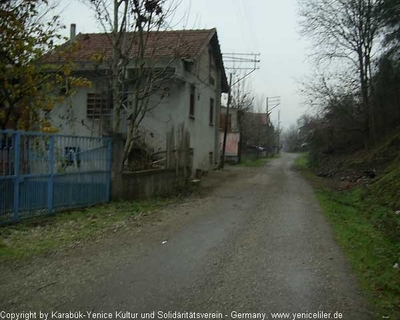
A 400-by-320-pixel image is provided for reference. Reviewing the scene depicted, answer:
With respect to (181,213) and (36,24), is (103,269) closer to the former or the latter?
(181,213)

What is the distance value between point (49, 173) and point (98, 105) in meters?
9.90

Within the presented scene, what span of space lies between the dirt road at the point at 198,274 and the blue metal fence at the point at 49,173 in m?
2.25

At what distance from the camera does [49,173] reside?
9.41 m

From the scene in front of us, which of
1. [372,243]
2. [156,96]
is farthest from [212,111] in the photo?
[372,243]

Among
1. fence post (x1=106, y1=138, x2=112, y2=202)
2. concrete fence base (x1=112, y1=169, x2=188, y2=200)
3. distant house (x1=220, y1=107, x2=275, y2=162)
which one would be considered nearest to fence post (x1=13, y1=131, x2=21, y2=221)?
fence post (x1=106, y1=138, x2=112, y2=202)

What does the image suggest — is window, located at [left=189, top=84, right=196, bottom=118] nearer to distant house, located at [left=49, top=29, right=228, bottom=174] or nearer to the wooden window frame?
distant house, located at [left=49, top=29, right=228, bottom=174]

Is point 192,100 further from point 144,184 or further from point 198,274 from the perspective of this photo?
point 198,274

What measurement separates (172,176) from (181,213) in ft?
15.3

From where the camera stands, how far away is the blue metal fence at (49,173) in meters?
8.48

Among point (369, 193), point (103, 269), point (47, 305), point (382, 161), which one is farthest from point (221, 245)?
point (382, 161)

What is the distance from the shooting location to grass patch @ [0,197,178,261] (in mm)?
6805

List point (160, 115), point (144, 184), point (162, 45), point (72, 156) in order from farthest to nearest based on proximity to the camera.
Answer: point (160, 115)
point (162, 45)
point (144, 184)
point (72, 156)

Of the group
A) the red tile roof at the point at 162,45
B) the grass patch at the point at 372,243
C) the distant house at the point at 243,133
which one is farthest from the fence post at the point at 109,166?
the distant house at the point at 243,133

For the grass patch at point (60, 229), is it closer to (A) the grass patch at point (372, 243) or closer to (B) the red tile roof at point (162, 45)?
(A) the grass patch at point (372, 243)
